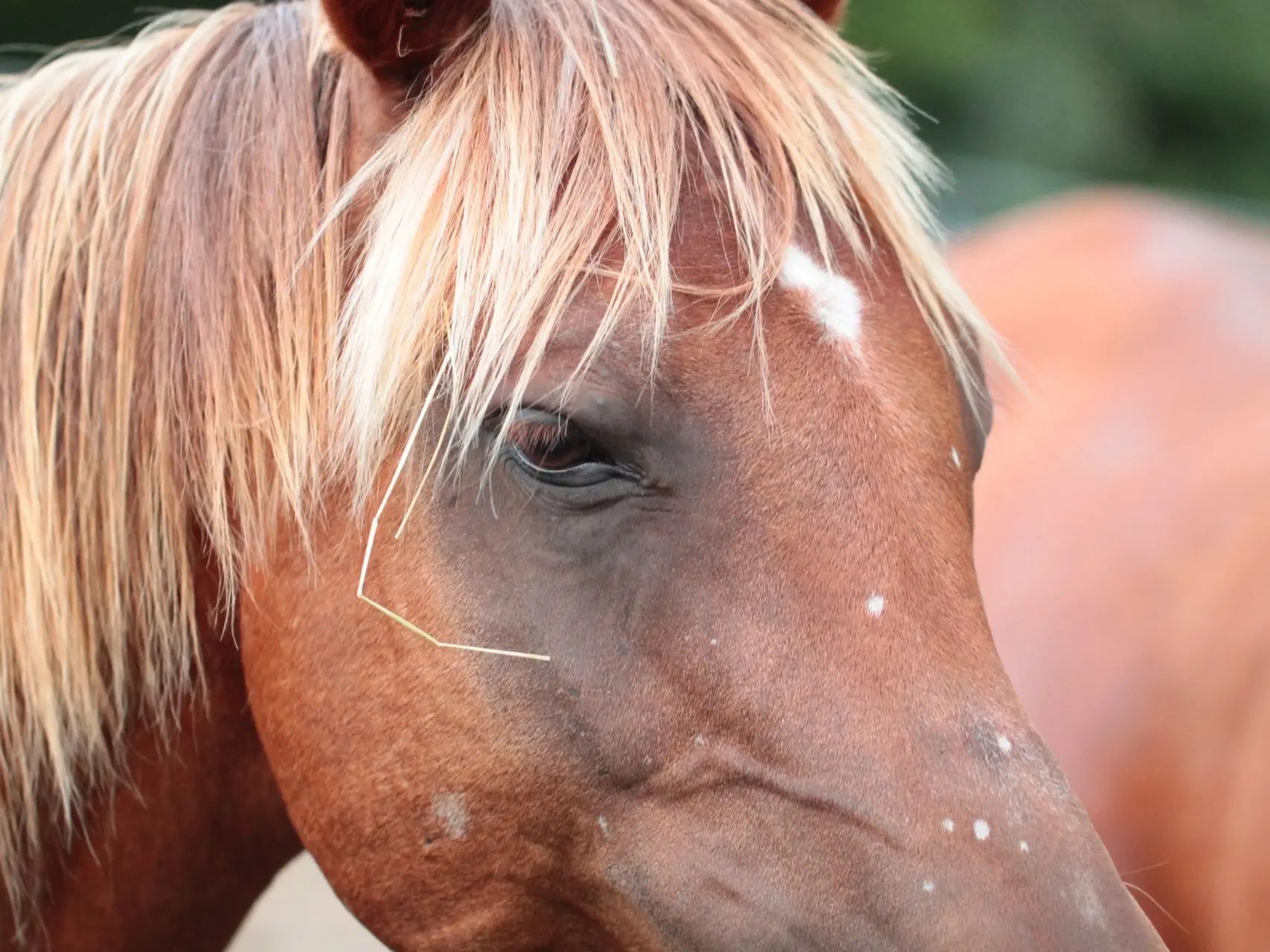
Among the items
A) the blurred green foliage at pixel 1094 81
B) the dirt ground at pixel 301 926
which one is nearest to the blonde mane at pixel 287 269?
the dirt ground at pixel 301 926

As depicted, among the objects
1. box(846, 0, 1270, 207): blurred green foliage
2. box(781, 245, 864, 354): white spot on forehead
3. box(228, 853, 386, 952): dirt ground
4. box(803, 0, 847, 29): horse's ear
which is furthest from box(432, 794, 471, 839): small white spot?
box(846, 0, 1270, 207): blurred green foliage

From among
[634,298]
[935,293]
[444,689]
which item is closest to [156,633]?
[444,689]

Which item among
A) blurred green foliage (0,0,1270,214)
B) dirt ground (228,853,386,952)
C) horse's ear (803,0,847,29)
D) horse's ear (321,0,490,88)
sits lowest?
dirt ground (228,853,386,952)

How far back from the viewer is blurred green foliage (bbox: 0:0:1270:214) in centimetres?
868

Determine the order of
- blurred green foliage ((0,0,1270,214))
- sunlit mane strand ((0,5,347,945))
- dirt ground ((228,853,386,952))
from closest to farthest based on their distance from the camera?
sunlit mane strand ((0,5,347,945)) → dirt ground ((228,853,386,952)) → blurred green foliage ((0,0,1270,214))

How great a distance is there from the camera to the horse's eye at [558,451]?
44.3 inches

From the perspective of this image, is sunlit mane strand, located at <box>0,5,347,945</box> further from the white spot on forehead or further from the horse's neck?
the white spot on forehead

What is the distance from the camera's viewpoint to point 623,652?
1122 mm

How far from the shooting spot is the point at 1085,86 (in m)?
9.07

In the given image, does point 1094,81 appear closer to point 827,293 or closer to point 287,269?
point 827,293

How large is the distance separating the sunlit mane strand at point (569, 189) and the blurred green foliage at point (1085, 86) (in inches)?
269

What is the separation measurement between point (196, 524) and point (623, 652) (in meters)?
0.50

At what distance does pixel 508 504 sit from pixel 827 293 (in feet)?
1.23

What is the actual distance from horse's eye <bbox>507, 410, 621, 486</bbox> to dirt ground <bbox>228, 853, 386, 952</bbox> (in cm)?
259
